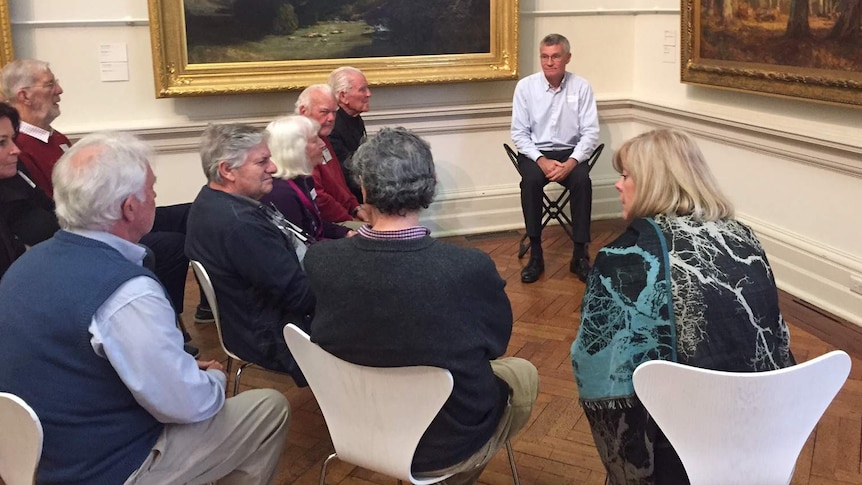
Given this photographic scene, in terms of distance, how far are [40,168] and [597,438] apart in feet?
9.95

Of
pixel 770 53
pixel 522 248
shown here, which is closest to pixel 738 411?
pixel 770 53

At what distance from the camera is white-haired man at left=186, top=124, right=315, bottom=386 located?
2719mm

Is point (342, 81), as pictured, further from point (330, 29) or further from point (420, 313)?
point (420, 313)

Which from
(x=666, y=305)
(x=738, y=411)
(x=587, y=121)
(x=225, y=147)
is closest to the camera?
(x=738, y=411)

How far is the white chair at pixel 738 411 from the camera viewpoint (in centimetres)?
170

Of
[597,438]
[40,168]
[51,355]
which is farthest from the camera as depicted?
[40,168]

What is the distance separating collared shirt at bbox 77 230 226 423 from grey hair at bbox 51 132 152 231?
0.04 metres

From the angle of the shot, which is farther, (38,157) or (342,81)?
(342,81)

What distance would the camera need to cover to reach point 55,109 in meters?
4.01

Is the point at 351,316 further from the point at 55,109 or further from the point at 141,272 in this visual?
the point at 55,109

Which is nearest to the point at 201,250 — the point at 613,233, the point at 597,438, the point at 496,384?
the point at 496,384

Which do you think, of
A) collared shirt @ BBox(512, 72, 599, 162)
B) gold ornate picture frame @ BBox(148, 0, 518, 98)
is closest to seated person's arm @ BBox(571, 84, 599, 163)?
collared shirt @ BBox(512, 72, 599, 162)

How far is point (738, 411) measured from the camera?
1.74m

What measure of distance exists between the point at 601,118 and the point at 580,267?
171 cm
